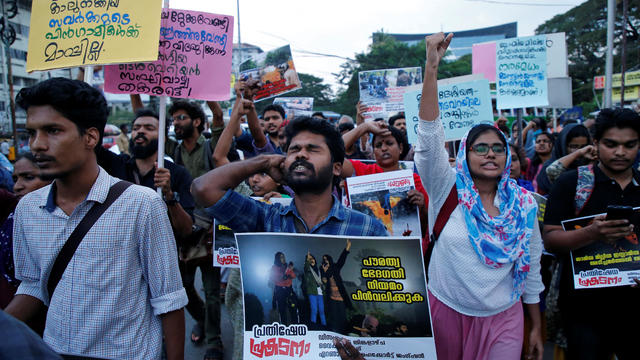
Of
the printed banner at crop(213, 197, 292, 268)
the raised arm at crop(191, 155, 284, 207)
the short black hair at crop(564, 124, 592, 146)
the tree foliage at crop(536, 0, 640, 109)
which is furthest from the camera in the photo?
the tree foliage at crop(536, 0, 640, 109)

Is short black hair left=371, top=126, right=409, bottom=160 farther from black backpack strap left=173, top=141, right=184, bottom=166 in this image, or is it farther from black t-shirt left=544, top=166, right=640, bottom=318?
black backpack strap left=173, top=141, right=184, bottom=166

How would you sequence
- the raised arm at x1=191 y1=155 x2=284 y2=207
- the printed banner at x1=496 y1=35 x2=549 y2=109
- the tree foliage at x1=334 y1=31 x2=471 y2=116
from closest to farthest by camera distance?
the raised arm at x1=191 y1=155 x2=284 y2=207
the printed banner at x1=496 y1=35 x2=549 y2=109
the tree foliage at x1=334 y1=31 x2=471 y2=116

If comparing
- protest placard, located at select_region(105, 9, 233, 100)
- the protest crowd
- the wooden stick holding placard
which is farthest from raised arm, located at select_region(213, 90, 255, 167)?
the wooden stick holding placard

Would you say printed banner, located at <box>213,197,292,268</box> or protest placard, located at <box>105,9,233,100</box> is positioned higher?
protest placard, located at <box>105,9,233,100</box>

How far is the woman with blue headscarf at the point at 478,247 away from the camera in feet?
7.28

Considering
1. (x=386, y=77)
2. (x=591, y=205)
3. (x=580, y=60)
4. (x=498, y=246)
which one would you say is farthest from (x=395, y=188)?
(x=580, y=60)

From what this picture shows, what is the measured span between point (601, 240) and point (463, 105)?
6.10 feet

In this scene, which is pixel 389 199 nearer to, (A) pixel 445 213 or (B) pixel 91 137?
(A) pixel 445 213

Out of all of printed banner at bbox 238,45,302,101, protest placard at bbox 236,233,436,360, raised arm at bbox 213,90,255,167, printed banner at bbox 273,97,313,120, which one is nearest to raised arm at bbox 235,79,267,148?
printed banner at bbox 238,45,302,101

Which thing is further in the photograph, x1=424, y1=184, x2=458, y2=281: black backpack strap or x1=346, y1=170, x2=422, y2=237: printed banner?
x1=346, y1=170, x2=422, y2=237: printed banner

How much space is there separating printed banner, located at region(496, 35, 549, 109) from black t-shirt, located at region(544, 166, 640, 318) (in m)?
3.14

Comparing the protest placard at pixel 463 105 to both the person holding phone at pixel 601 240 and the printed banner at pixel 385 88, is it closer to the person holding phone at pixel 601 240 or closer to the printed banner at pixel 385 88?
the person holding phone at pixel 601 240

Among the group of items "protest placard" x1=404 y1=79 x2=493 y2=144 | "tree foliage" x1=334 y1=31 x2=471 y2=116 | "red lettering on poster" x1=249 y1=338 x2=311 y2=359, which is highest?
"tree foliage" x1=334 y1=31 x2=471 y2=116

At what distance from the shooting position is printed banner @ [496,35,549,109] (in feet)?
17.9
